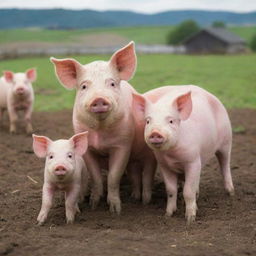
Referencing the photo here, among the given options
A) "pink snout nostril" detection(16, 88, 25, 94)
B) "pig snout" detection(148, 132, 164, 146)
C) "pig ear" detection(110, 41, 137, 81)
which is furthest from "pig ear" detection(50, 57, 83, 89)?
"pink snout nostril" detection(16, 88, 25, 94)

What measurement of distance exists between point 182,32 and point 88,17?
6310 centimetres

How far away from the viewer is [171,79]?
906 inches

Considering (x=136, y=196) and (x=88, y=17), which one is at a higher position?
(x=136, y=196)

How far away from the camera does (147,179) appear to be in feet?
22.1

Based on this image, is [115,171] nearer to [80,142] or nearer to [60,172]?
[80,142]

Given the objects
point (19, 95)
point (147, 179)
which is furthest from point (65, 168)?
point (19, 95)

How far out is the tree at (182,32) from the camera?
74.6 m

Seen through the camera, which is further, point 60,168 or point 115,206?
point 115,206

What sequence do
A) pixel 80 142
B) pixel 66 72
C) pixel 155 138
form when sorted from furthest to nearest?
pixel 66 72
pixel 80 142
pixel 155 138

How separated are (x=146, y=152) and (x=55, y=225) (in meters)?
1.51

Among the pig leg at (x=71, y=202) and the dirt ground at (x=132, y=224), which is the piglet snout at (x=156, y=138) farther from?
the pig leg at (x=71, y=202)

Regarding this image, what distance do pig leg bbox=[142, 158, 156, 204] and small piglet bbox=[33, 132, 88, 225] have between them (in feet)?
3.34

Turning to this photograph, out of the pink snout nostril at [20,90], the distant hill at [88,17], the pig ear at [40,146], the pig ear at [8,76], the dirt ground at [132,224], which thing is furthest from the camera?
the distant hill at [88,17]

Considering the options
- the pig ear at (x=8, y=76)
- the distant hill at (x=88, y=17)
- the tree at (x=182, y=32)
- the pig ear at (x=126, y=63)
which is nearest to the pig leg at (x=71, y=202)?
the pig ear at (x=126, y=63)
